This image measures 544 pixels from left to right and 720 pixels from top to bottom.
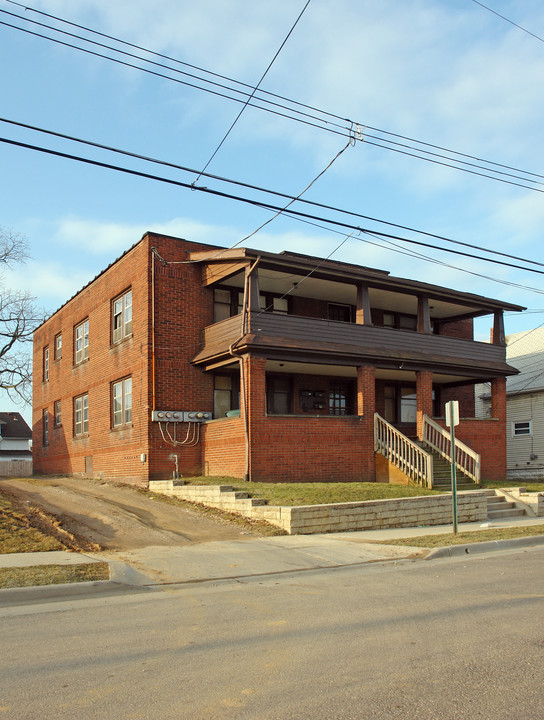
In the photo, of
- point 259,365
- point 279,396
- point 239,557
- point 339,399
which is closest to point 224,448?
point 259,365

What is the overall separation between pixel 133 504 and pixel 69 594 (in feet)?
28.9

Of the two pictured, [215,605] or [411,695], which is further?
[215,605]

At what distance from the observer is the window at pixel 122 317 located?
75.8ft

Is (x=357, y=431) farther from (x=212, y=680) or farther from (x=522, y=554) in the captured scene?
(x=212, y=680)

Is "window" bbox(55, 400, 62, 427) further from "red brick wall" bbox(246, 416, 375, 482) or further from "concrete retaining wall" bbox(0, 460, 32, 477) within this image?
"red brick wall" bbox(246, 416, 375, 482)

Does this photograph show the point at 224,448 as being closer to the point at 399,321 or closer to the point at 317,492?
the point at 317,492

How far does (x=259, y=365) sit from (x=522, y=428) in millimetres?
17748

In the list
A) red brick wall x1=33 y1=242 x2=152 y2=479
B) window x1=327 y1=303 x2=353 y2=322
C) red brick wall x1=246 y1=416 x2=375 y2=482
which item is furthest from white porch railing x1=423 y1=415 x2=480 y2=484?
red brick wall x1=33 y1=242 x2=152 y2=479

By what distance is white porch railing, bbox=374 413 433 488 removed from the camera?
64.7ft

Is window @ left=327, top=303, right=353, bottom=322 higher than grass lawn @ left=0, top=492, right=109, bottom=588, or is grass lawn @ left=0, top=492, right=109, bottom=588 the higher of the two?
window @ left=327, top=303, right=353, bottom=322

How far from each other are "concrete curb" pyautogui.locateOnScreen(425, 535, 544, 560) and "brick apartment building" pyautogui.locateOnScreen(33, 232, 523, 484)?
7.31 m

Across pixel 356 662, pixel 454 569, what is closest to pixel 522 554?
pixel 454 569

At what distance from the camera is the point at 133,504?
57.5ft

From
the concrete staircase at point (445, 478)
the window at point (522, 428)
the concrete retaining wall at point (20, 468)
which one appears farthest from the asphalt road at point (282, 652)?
the concrete retaining wall at point (20, 468)
